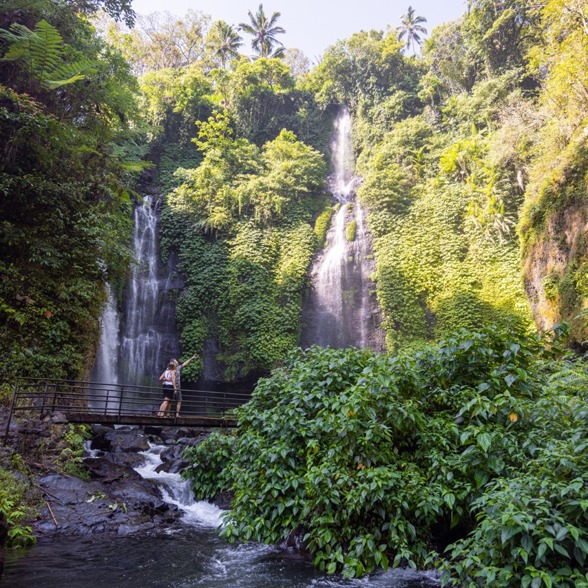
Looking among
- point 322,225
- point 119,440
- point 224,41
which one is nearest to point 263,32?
point 224,41

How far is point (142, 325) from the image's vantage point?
19641mm

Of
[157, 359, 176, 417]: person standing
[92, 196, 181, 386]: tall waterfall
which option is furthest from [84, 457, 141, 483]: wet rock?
[92, 196, 181, 386]: tall waterfall

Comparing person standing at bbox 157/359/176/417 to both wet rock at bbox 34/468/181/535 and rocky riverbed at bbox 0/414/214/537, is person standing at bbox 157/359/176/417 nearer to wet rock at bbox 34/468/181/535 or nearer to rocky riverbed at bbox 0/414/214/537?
rocky riverbed at bbox 0/414/214/537

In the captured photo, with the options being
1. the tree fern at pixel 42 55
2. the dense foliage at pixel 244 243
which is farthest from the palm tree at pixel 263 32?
→ the tree fern at pixel 42 55

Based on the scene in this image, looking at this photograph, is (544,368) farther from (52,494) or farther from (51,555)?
(52,494)

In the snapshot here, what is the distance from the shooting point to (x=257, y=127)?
94.0 feet

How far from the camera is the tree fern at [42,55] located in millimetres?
11258

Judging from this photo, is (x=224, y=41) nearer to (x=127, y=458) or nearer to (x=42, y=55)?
(x=42, y=55)

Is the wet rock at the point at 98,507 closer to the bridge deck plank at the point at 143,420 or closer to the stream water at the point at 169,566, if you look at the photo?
the stream water at the point at 169,566

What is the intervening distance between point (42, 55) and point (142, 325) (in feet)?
36.4

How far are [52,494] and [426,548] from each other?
241 inches

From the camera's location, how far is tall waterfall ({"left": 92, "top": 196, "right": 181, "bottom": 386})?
18017 mm

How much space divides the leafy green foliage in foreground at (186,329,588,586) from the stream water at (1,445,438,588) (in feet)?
0.99

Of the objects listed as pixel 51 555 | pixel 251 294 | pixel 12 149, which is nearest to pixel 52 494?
pixel 51 555
